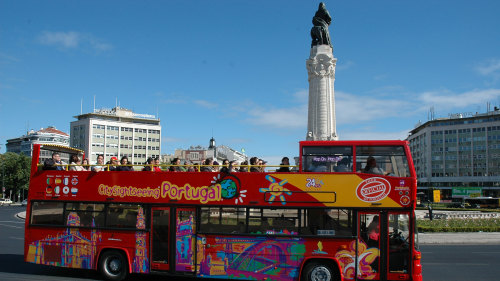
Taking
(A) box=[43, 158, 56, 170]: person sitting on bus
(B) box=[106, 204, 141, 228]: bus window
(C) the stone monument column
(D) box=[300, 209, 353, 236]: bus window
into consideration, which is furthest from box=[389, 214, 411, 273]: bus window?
(C) the stone monument column

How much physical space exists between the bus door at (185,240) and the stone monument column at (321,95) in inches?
1429

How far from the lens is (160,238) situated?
44.1 feet

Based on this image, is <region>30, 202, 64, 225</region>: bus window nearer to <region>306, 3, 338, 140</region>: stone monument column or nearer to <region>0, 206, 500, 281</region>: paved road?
<region>0, 206, 500, 281</region>: paved road

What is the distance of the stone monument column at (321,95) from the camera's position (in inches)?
1908

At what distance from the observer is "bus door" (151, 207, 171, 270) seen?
13.3 meters

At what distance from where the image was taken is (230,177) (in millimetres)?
12984

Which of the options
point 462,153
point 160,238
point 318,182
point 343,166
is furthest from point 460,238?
point 462,153

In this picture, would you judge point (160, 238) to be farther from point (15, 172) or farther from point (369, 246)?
point (15, 172)

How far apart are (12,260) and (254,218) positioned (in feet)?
36.1

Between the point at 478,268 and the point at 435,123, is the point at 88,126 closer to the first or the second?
the point at 435,123

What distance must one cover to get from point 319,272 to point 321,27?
44.6 metres

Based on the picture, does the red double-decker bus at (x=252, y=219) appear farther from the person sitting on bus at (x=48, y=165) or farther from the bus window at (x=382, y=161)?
the person sitting on bus at (x=48, y=165)

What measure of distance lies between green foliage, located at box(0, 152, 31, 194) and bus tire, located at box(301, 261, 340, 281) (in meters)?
95.7

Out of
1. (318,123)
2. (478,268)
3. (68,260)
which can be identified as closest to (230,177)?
(68,260)
